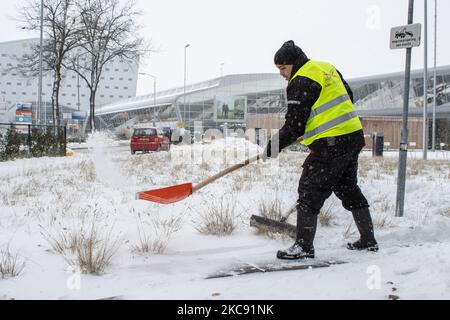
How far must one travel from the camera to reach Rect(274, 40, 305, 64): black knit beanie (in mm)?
3174

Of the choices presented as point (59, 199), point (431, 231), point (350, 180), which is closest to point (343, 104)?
point (350, 180)

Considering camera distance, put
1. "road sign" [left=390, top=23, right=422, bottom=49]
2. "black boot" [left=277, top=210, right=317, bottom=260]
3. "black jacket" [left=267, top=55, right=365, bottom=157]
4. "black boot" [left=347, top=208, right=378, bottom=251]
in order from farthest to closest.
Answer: "road sign" [left=390, top=23, right=422, bottom=49] < "black boot" [left=347, top=208, right=378, bottom=251] < "black boot" [left=277, top=210, right=317, bottom=260] < "black jacket" [left=267, top=55, right=365, bottom=157]

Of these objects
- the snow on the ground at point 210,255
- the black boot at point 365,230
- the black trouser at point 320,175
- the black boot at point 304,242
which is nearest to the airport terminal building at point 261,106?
the snow on the ground at point 210,255

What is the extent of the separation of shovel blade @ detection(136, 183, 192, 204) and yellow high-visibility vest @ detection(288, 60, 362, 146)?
126 centimetres

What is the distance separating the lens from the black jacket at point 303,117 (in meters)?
3.01

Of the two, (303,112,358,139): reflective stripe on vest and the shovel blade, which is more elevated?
(303,112,358,139): reflective stripe on vest

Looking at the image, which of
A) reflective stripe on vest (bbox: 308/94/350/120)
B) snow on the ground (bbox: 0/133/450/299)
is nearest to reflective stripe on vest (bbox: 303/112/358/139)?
reflective stripe on vest (bbox: 308/94/350/120)

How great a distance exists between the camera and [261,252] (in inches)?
133

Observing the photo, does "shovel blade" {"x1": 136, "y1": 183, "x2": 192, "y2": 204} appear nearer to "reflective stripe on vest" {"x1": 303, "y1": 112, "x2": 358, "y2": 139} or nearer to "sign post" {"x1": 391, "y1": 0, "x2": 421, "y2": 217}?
"reflective stripe on vest" {"x1": 303, "y1": 112, "x2": 358, "y2": 139}

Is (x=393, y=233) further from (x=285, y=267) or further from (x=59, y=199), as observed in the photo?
(x=59, y=199)

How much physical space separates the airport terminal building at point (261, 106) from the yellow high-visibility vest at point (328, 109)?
2378 cm

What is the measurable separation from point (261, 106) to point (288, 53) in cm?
5088

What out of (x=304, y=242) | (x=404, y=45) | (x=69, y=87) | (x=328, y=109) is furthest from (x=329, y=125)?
(x=69, y=87)
